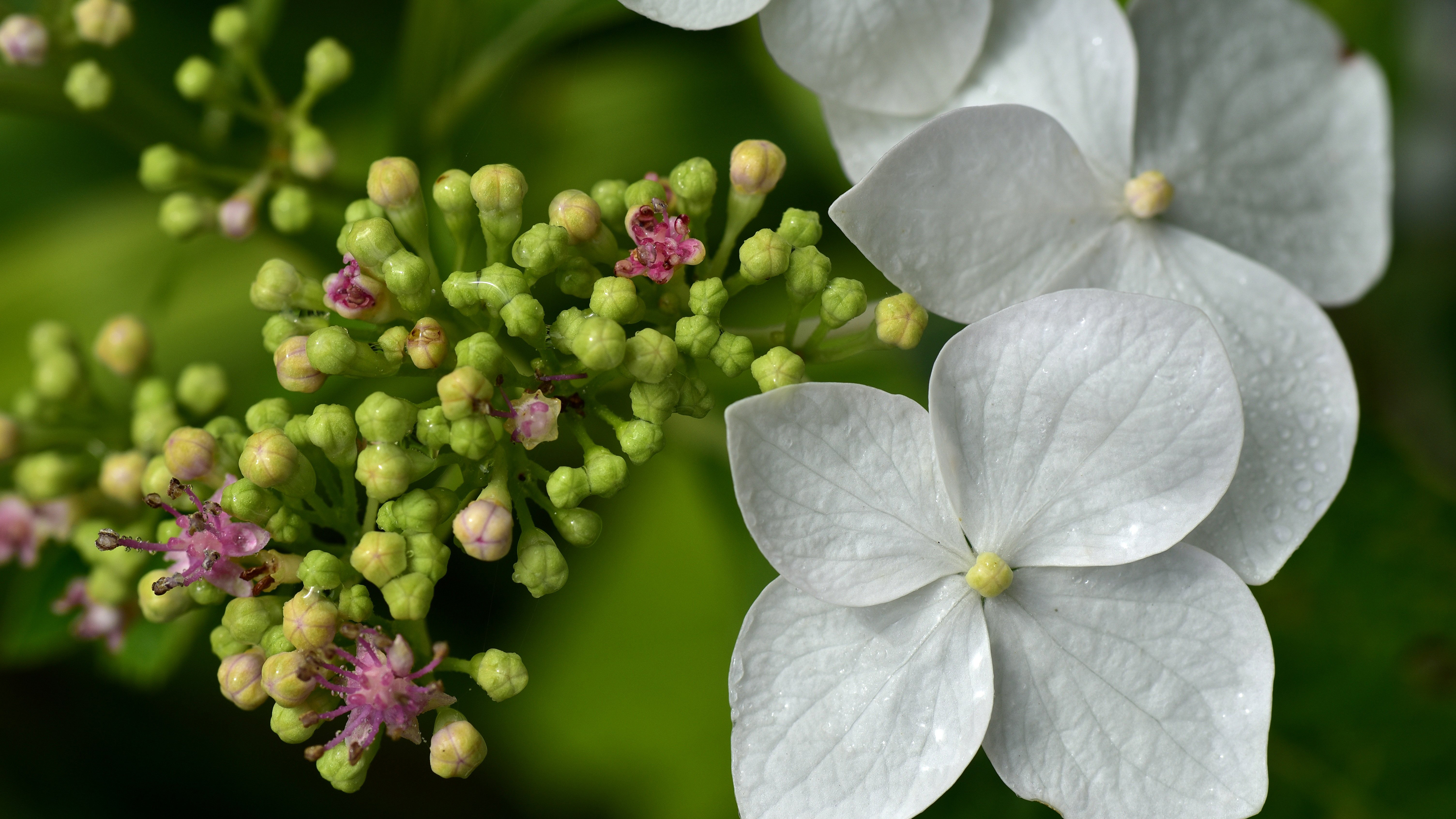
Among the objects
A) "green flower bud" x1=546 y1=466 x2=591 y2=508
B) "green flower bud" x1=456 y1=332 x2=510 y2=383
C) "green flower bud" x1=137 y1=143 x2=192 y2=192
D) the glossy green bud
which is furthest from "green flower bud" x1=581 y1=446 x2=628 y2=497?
the glossy green bud

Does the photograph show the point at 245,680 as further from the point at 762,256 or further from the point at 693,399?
the point at 762,256

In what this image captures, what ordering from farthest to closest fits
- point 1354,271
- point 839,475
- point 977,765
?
point 977,765
point 1354,271
point 839,475

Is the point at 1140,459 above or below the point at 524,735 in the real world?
above

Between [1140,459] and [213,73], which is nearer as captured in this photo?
[1140,459]

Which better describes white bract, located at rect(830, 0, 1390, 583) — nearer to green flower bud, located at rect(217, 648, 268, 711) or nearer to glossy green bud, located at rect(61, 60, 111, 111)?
green flower bud, located at rect(217, 648, 268, 711)

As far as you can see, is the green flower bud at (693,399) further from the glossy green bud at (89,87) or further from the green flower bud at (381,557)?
the glossy green bud at (89,87)

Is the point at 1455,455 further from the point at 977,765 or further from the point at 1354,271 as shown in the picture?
the point at 977,765

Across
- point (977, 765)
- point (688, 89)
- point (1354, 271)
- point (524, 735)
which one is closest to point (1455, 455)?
point (1354, 271)

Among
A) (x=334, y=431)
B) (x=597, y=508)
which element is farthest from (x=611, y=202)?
(x=597, y=508)
